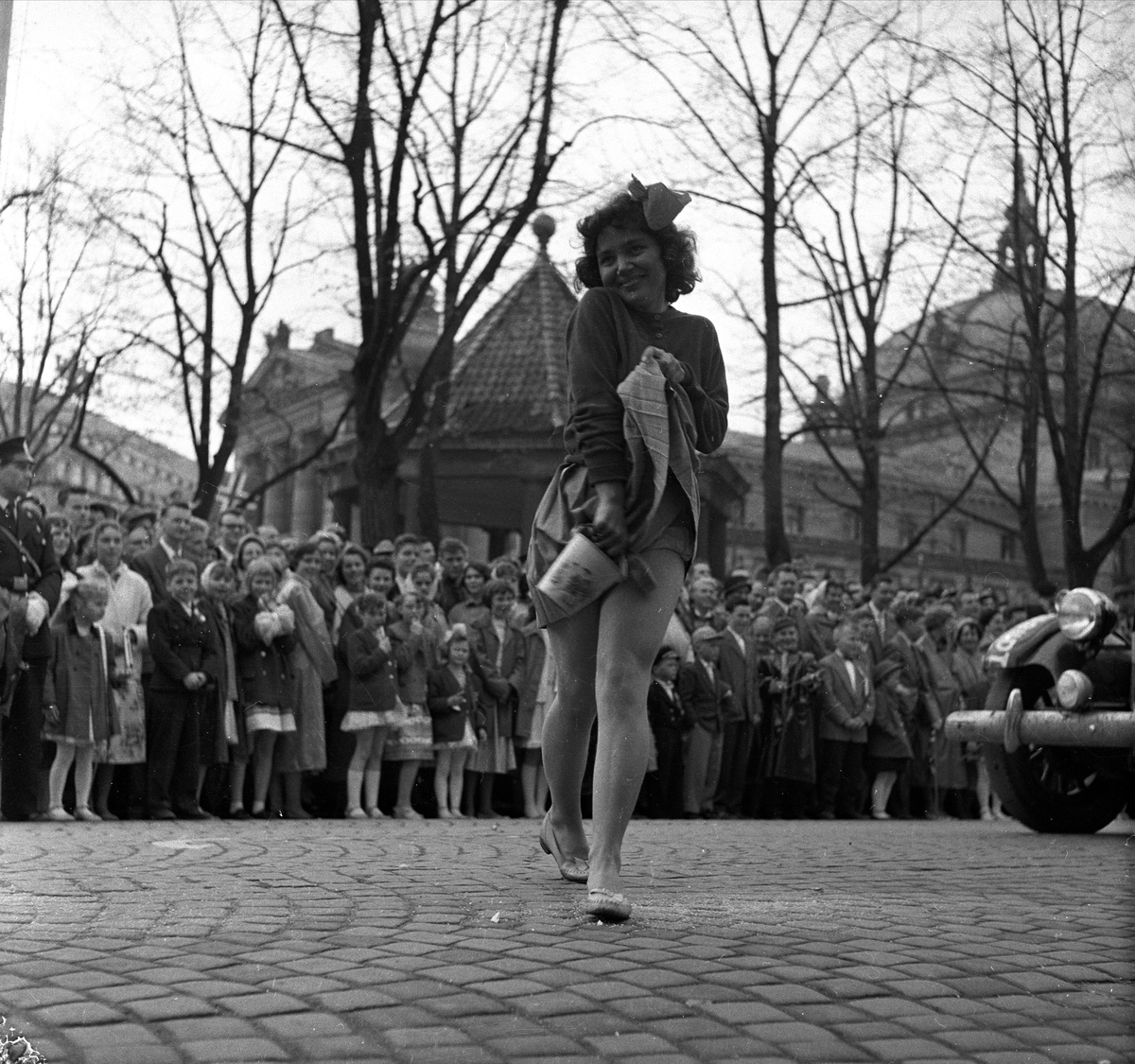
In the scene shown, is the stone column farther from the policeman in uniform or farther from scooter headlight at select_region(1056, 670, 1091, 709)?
scooter headlight at select_region(1056, 670, 1091, 709)

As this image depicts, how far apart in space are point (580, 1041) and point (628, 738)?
1.68 metres

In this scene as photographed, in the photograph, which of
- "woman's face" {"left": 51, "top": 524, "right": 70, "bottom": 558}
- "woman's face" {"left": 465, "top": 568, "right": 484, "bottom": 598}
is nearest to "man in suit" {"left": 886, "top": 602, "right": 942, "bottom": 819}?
"woman's face" {"left": 465, "top": 568, "right": 484, "bottom": 598}

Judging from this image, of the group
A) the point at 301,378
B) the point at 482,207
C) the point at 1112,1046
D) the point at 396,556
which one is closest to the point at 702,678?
the point at 396,556

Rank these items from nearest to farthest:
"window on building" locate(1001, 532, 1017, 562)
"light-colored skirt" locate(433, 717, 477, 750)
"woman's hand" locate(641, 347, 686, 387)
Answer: "woman's hand" locate(641, 347, 686, 387) → "light-colored skirt" locate(433, 717, 477, 750) → "window on building" locate(1001, 532, 1017, 562)

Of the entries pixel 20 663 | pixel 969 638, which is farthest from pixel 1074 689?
pixel 969 638

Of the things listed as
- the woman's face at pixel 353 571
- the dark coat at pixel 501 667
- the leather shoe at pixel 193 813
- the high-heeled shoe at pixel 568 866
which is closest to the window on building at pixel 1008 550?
the dark coat at pixel 501 667

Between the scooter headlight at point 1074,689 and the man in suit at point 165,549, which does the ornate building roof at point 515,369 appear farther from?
the scooter headlight at point 1074,689

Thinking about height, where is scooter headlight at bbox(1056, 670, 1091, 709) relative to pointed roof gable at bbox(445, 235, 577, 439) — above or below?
below

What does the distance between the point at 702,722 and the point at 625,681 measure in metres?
8.21

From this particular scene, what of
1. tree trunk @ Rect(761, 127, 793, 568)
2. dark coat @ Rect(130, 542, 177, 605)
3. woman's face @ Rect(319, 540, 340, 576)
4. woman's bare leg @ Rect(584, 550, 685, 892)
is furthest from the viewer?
tree trunk @ Rect(761, 127, 793, 568)

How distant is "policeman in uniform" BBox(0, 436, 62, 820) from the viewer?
948 cm

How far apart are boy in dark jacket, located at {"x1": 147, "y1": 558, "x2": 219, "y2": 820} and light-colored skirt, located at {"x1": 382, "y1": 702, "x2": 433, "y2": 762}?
Answer: 1.38 m

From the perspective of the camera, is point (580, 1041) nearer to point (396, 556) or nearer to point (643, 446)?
point (643, 446)

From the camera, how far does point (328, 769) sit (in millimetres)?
11375
